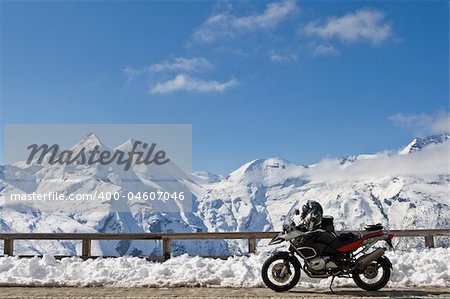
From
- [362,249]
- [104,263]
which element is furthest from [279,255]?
[104,263]

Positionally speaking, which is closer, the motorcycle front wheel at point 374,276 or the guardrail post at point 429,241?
the motorcycle front wheel at point 374,276

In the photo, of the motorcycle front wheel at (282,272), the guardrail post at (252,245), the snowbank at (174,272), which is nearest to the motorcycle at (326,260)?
the motorcycle front wheel at (282,272)

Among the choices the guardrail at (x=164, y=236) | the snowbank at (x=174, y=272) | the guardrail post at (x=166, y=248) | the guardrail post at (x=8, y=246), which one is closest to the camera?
the snowbank at (x=174, y=272)

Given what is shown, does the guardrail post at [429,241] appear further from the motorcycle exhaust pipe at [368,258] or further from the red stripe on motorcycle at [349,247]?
the red stripe on motorcycle at [349,247]

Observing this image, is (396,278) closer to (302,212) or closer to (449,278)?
(449,278)

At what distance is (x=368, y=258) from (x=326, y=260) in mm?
869

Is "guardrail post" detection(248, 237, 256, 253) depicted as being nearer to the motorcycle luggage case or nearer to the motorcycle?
the motorcycle

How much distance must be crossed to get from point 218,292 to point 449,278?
532cm

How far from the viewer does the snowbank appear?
13.3 metres

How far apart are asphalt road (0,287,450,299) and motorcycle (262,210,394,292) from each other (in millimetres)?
260

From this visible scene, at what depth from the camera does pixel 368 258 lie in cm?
1215

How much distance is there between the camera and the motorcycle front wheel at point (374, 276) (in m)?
12.2

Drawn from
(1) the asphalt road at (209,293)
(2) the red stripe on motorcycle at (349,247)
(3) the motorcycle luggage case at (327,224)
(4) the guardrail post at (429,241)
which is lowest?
(1) the asphalt road at (209,293)

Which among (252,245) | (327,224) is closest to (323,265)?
(327,224)
